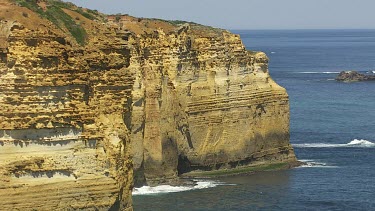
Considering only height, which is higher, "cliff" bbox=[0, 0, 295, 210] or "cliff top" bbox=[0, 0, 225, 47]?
"cliff top" bbox=[0, 0, 225, 47]

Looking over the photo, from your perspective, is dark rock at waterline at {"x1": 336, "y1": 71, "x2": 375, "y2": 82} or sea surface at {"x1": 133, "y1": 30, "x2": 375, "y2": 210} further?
dark rock at waterline at {"x1": 336, "y1": 71, "x2": 375, "y2": 82}

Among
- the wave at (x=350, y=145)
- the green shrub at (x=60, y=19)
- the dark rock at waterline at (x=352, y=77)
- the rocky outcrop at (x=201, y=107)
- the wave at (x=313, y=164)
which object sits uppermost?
the green shrub at (x=60, y=19)

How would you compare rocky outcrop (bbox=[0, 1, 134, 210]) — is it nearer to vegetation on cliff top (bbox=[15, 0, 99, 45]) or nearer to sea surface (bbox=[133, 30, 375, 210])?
vegetation on cliff top (bbox=[15, 0, 99, 45])

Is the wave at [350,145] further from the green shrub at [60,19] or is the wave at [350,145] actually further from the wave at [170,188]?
the green shrub at [60,19]

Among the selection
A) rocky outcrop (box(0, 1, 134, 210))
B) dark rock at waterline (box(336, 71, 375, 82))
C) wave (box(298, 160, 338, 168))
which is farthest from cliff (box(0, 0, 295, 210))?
dark rock at waterline (box(336, 71, 375, 82))

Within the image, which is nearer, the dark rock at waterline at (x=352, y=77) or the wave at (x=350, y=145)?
the wave at (x=350, y=145)

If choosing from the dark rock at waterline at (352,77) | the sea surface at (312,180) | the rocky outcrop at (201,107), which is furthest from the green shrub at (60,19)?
the dark rock at waterline at (352,77)

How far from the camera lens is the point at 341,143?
8081 cm

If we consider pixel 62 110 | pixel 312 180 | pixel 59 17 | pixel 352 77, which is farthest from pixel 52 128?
pixel 352 77

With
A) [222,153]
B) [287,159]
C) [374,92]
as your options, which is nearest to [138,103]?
[222,153]

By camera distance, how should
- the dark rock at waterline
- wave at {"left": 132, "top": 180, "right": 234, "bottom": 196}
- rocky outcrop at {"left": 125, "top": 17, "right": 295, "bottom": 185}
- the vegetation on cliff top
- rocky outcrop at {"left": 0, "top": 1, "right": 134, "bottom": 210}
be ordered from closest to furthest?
rocky outcrop at {"left": 0, "top": 1, "right": 134, "bottom": 210}, the vegetation on cliff top, wave at {"left": 132, "top": 180, "right": 234, "bottom": 196}, rocky outcrop at {"left": 125, "top": 17, "right": 295, "bottom": 185}, the dark rock at waterline

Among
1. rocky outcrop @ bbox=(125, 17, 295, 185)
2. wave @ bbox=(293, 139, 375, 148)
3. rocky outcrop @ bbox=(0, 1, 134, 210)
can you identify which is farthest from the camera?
wave @ bbox=(293, 139, 375, 148)

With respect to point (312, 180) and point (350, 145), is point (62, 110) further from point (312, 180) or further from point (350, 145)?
point (350, 145)

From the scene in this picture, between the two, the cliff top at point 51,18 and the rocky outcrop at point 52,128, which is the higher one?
the cliff top at point 51,18
